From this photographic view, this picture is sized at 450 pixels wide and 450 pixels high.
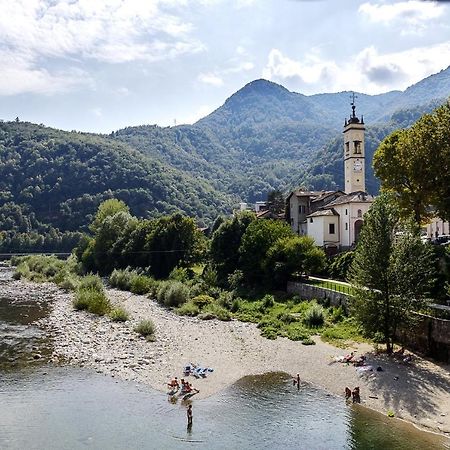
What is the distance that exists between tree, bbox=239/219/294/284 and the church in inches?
397

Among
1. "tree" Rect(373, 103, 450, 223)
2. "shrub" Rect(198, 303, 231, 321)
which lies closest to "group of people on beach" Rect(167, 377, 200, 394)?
"shrub" Rect(198, 303, 231, 321)

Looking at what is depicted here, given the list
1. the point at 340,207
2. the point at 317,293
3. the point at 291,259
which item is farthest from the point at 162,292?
the point at 340,207

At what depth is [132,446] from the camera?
22.6 metres

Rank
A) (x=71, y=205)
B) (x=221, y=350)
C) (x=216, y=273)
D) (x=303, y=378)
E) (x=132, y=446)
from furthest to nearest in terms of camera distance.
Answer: (x=71, y=205)
(x=216, y=273)
(x=221, y=350)
(x=303, y=378)
(x=132, y=446)

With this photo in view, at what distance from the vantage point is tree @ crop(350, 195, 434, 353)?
33.6 m

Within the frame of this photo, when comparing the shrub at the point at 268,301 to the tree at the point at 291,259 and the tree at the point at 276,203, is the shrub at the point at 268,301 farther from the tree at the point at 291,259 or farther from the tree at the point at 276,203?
the tree at the point at 276,203

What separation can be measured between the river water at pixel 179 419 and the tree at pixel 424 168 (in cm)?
1970

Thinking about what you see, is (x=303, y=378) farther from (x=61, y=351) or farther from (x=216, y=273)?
(x=216, y=273)

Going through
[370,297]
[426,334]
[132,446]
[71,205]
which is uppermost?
[71,205]

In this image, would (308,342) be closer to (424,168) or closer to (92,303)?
(424,168)

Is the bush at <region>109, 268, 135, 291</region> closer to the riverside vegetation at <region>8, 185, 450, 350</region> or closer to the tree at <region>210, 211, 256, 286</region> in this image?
the riverside vegetation at <region>8, 185, 450, 350</region>

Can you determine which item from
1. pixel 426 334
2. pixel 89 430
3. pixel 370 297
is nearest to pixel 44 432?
pixel 89 430

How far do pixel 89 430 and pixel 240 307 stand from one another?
1196 inches

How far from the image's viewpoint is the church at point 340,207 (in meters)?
67.0
